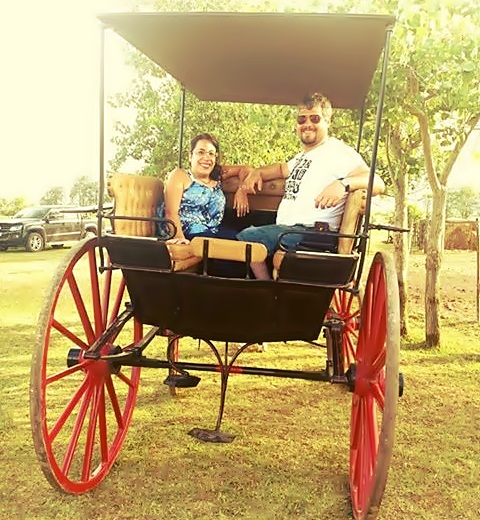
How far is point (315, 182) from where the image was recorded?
371cm

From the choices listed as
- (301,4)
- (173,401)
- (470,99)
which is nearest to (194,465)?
(173,401)

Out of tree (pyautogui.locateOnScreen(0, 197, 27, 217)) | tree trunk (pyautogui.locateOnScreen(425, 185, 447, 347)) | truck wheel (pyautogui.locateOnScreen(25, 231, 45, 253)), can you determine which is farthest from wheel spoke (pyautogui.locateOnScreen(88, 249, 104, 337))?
tree (pyautogui.locateOnScreen(0, 197, 27, 217))

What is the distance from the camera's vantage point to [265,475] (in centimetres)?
396

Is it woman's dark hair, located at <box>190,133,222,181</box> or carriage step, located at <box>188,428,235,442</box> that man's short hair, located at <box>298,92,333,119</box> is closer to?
woman's dark hair, located at <box>190,133,222,181</box>

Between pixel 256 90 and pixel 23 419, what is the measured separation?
9.41 ft

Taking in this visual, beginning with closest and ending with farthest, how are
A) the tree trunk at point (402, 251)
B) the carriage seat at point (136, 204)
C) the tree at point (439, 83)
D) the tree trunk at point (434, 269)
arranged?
the carriage seat at point (136, 204), the tree at point (439, 83), the tree trunk at point (434, 269), the tree trunk at point (402, 251)

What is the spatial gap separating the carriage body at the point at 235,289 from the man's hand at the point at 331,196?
0.11 m

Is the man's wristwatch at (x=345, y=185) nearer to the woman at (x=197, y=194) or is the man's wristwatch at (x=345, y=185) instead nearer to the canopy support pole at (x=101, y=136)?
the woman at (x=197, y=194)

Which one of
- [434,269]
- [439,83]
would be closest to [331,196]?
[439,83]

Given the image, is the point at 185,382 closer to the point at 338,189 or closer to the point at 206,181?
the point at 206,181

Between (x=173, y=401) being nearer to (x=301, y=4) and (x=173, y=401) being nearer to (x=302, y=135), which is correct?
(x=302, y=135)

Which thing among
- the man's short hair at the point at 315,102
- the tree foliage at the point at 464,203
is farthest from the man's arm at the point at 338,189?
the tree foliage at the point at 464,203

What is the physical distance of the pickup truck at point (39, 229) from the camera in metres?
18.5

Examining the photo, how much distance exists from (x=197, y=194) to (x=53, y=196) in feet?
76.9
